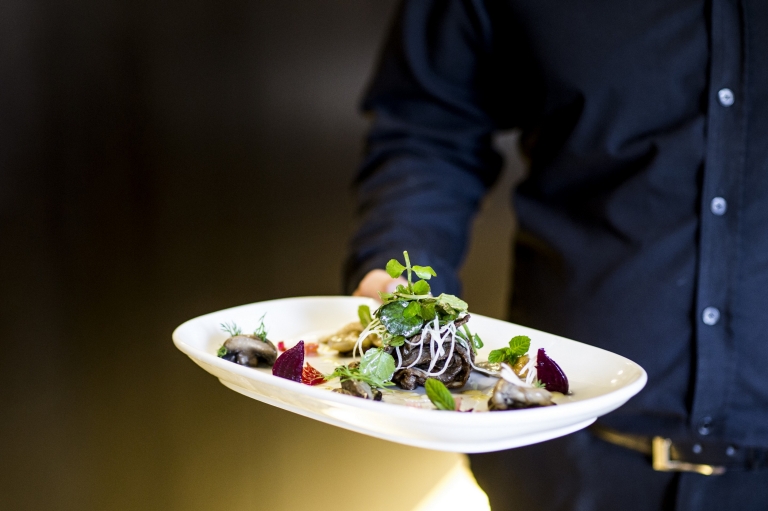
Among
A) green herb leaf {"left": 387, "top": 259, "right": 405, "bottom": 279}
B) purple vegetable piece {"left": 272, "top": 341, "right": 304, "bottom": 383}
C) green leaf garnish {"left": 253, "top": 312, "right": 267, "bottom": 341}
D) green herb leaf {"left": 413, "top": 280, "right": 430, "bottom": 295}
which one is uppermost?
green herb leaf {"left": 387, "top": 259, "right": 405, "bottom": 279}

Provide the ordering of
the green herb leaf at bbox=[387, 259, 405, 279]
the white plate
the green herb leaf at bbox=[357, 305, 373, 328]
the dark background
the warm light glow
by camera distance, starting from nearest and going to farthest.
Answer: the white plate < the green herb leaf at bbox=[387, 259, 405, 279] < the green herb leaf at bbox=[357, 305, 373, 328] < the dark background < the warm light glow

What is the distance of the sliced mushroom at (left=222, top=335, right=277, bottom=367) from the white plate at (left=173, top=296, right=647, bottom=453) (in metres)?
0.02

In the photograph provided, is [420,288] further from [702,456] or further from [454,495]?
[454,495]

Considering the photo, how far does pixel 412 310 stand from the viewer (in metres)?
0.84

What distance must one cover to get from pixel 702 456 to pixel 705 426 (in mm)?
51

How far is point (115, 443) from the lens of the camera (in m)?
1.48

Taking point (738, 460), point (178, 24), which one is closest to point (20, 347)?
point (178, 24)

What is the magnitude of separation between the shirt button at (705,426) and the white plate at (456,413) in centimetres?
38

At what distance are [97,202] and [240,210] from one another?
47cm

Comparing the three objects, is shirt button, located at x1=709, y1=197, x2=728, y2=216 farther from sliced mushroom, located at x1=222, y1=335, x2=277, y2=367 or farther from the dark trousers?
sliced mushroom, located at x1=222, y1=335, x2=277, y2=367

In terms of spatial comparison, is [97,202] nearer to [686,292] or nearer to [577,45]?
[577,45]

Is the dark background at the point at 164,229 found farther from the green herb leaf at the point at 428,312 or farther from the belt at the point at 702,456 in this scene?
the belt at the point at 702,456

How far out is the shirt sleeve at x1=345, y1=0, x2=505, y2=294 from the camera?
1340 mm

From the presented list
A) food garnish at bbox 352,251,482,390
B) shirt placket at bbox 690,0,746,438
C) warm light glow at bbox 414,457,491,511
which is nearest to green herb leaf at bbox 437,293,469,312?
food garnish at bbox 352,251,482,390
